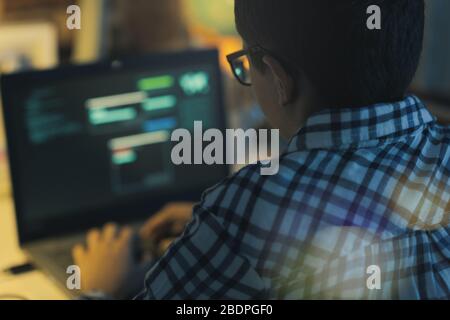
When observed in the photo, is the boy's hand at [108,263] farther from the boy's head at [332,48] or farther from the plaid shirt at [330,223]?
the boy's head at [332,48]

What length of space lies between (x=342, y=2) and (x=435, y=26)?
9.84 ft

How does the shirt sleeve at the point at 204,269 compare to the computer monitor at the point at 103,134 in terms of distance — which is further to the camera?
the computer monitor at the point at 103,134

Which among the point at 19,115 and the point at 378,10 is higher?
the point at 378,10

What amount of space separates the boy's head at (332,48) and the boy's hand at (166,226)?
0.68 m

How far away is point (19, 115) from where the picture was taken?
1498mm

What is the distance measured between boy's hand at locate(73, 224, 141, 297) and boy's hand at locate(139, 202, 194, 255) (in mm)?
64

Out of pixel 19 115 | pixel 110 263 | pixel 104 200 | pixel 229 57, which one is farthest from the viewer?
pixel 104 200

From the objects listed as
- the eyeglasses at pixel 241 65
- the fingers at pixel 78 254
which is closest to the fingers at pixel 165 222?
the fingers at pixel 78 254

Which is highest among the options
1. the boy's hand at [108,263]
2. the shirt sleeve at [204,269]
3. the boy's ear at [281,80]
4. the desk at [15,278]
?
the boy's ear at [281,80]

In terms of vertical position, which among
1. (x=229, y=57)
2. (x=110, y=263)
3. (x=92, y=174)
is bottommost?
(x=110, y=263)

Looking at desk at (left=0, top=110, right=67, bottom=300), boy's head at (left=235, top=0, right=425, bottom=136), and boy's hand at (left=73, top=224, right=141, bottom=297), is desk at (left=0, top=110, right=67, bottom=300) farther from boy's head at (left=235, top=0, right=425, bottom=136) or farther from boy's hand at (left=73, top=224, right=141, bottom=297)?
boy's head at (left=235, top=0, right=425, bottom=136)

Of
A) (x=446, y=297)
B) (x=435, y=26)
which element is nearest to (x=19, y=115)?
(x=446, y=297)

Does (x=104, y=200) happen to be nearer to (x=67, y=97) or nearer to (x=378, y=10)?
(x=67, y=97)

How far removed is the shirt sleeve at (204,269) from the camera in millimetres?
853
